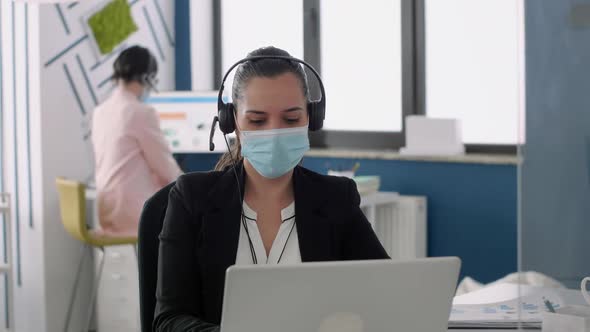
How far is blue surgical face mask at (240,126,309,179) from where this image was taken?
5.52ft

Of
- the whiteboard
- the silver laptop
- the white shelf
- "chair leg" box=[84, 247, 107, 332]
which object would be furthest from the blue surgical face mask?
the whiteboard

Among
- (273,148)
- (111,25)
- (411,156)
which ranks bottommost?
(411,156)

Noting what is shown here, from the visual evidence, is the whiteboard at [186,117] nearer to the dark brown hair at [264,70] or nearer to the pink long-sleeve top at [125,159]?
the pink long-sleeve top at [125,159]

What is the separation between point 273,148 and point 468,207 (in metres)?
2.84

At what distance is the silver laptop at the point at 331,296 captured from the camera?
3.77 ft

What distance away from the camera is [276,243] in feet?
5.65

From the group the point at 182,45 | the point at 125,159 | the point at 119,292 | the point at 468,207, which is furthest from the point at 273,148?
the point at 182,45

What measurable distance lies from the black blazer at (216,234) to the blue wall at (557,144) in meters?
0.31

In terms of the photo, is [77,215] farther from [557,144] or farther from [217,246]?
[557,144]

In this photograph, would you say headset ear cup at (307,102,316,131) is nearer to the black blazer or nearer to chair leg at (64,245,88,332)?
the black blazer

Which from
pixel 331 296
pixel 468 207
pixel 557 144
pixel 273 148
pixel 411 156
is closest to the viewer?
pixel 331 296

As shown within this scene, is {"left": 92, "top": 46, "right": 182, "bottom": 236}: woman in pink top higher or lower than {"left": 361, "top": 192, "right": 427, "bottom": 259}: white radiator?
higher

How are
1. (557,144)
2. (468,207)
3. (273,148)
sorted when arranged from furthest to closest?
(468,207), (273,148), (557,144)

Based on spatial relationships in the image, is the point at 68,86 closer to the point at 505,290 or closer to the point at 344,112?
the point at 344,112
